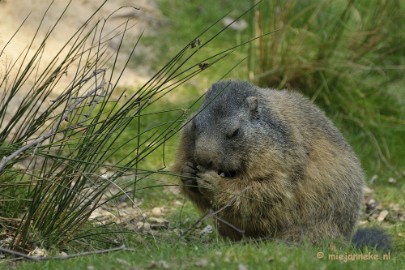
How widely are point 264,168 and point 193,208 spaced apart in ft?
8.79

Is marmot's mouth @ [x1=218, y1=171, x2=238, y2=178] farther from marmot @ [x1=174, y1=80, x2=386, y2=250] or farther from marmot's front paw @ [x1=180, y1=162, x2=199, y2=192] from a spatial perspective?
marmot's front paw @ [x1=180, y1=162, x2=199, y2=192]

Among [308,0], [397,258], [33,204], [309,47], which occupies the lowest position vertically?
[397,258]

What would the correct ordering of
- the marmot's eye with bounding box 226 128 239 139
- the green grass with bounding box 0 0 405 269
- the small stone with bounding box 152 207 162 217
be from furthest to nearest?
the small stone with bounding box 152 207 162 217 < the marmot's eye with bounding box 226 128 239 139 < the green grass with bounding box 0 0 405 269

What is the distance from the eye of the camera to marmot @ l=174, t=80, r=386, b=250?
22.8ft

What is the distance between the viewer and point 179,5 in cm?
1419

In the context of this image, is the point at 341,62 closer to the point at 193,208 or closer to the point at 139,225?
the point at 193,208

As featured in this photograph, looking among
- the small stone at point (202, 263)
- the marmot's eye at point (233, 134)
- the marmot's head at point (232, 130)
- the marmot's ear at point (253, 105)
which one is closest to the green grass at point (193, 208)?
the small stone at point (202, 263)

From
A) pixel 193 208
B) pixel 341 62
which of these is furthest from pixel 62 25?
pixel 193 208

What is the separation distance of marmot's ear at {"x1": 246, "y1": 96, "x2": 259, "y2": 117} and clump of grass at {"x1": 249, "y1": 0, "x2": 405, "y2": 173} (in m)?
4.38

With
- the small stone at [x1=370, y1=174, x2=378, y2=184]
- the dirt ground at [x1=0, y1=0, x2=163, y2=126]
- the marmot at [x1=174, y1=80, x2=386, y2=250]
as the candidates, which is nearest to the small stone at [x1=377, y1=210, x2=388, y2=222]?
the small stone at [x1=370, y1=174, x2=378, y2=184]

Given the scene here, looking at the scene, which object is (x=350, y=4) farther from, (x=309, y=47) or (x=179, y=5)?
(x=179, y=5)

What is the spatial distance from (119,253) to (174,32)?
7.80m

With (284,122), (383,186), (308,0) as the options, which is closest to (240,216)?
(284,122)

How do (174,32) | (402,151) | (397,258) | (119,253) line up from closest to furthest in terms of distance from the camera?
(119,253)
(397,258)
(402,151)
(174,32)
